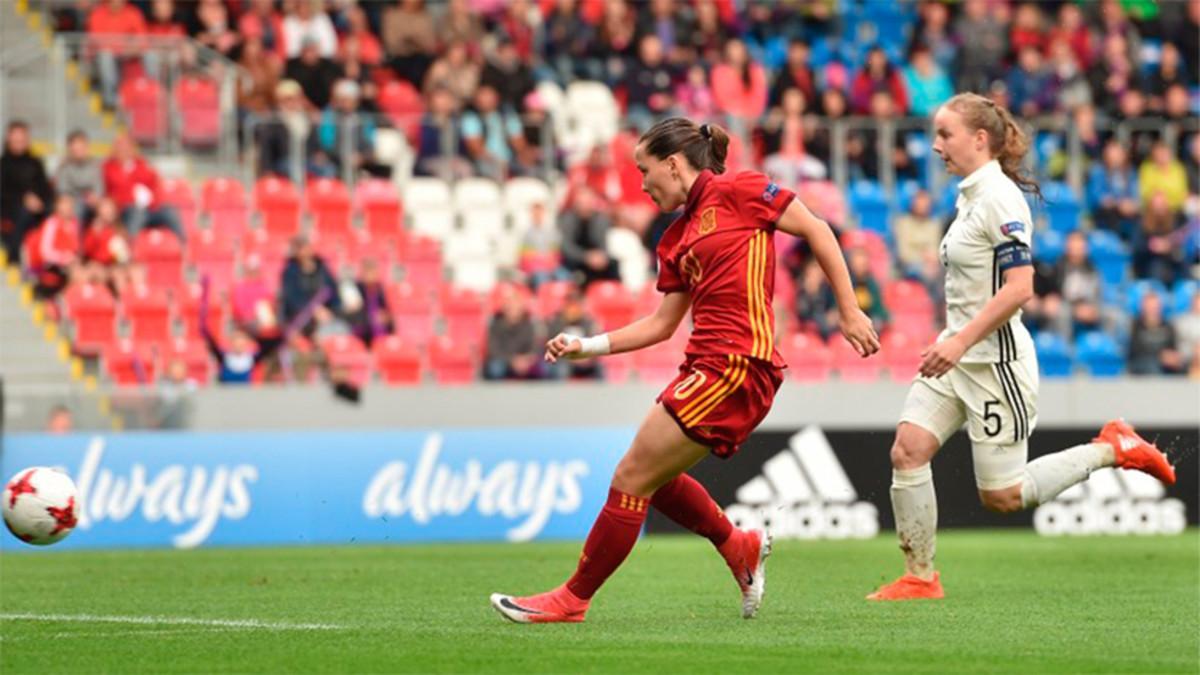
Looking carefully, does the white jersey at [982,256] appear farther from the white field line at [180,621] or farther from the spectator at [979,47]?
the spectator at [979,47]

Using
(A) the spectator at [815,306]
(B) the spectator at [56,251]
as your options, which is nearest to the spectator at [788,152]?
(A) the spectator at [815,306]

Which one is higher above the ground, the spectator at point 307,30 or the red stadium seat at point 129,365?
the spectator at point 307,30

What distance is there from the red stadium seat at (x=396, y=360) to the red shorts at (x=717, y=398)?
11972 millimetres

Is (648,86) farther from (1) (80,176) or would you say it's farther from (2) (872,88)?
(1) (80,176)

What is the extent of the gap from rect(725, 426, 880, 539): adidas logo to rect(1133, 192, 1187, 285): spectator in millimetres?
7223

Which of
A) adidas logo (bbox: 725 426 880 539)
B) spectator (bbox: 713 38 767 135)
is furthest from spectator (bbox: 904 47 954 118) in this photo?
adidas logo (bbox: 725 426 880 539)

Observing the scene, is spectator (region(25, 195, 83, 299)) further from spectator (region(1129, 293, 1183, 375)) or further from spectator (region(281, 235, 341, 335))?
spectator (region(1129, 293, 1183, 375))

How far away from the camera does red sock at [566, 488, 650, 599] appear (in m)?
9.21

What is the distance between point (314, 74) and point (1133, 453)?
1485 centimetres

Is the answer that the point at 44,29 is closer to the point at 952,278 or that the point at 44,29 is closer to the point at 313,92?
the point at 313,92

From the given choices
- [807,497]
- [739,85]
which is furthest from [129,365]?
[739,85]

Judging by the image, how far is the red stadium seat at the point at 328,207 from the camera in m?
22.8

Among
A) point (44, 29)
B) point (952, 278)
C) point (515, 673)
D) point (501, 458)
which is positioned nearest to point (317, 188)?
point (44, 29)

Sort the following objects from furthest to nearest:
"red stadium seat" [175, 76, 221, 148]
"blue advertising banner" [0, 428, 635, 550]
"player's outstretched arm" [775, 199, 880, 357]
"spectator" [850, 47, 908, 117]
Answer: "spectator" [850, 47, 908, 117]
"red stadium seat" [175, 76, 221, 148]
"blue advertising banner" [0, 428, 635, 550]
"player's outstretched arm" [775, 199, 880, 357]
